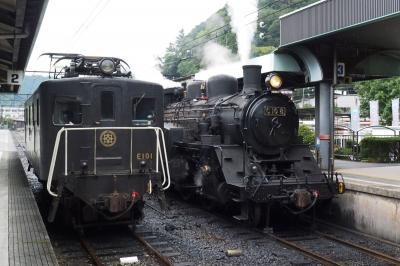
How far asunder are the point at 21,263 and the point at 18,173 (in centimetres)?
956

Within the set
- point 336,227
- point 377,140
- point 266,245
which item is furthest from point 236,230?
point 377,140

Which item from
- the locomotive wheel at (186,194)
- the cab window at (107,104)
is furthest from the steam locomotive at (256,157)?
the cab window at (107,104)

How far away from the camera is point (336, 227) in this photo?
10.5 m

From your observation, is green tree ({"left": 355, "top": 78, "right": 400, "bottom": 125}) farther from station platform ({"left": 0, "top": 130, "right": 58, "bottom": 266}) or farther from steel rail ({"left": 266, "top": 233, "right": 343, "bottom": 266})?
station platform ({"left": 0, "top": 130, "right": 58, "bottom": 266})

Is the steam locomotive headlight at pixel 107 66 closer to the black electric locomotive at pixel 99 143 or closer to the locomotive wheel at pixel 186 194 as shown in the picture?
the black electric locomotive at pixel 99 143

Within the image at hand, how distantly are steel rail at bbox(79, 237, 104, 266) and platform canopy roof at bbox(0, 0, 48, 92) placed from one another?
14.1 ft

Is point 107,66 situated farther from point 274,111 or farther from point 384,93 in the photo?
point 384,93

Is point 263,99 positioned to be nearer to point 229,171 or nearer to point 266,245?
point 229,171

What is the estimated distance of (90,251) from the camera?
788 centimetres

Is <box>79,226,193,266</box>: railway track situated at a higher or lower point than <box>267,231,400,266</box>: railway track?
higher

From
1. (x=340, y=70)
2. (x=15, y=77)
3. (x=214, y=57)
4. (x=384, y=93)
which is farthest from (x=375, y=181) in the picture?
(x=384, y=93)

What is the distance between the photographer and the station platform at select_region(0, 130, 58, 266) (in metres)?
5.79

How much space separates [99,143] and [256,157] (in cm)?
357

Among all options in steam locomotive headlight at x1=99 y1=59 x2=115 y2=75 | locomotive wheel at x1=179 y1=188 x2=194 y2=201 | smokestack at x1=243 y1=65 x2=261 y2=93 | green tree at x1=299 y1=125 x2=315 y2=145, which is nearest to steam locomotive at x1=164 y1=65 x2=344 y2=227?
smokestack at x1=243 y1=65 x2=261 y2=93
